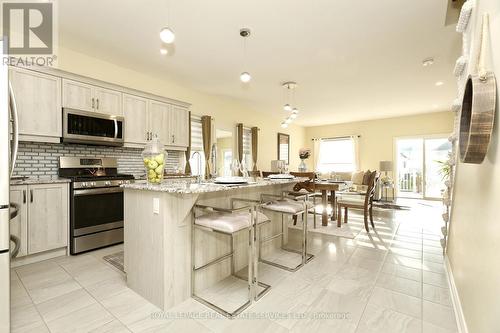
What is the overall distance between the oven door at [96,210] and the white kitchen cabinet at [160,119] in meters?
1.18

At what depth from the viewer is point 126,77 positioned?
3797mm

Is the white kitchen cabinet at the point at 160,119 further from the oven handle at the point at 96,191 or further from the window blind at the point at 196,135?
the oven handle at the point at 96,191

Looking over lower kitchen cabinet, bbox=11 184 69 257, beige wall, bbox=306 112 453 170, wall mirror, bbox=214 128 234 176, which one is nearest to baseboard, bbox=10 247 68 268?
lower kitchen cabinet, bbox=11 184 69 257

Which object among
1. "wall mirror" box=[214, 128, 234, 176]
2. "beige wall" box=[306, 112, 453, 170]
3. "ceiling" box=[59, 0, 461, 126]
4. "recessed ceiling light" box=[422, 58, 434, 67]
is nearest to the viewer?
"ceiling" box=[59, 0, 461, 126]

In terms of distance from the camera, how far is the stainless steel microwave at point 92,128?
2.98 metres

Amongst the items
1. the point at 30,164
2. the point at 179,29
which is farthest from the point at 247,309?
the point at 30,164

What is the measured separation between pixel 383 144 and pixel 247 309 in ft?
25.2

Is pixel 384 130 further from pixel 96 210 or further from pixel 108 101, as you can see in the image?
pixel 96 210

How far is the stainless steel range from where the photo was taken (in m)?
2.86

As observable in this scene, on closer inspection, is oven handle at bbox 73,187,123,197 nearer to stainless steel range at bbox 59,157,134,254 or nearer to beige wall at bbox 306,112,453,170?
stainless steel range at bbox 59,157,134,254

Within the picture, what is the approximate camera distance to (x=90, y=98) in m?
3.19

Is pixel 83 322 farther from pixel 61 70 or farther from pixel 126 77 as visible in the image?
pixel 126 77

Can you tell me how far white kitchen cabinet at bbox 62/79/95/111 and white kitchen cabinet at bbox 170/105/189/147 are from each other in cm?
125

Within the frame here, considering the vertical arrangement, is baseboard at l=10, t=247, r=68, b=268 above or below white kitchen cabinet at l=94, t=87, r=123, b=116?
below
